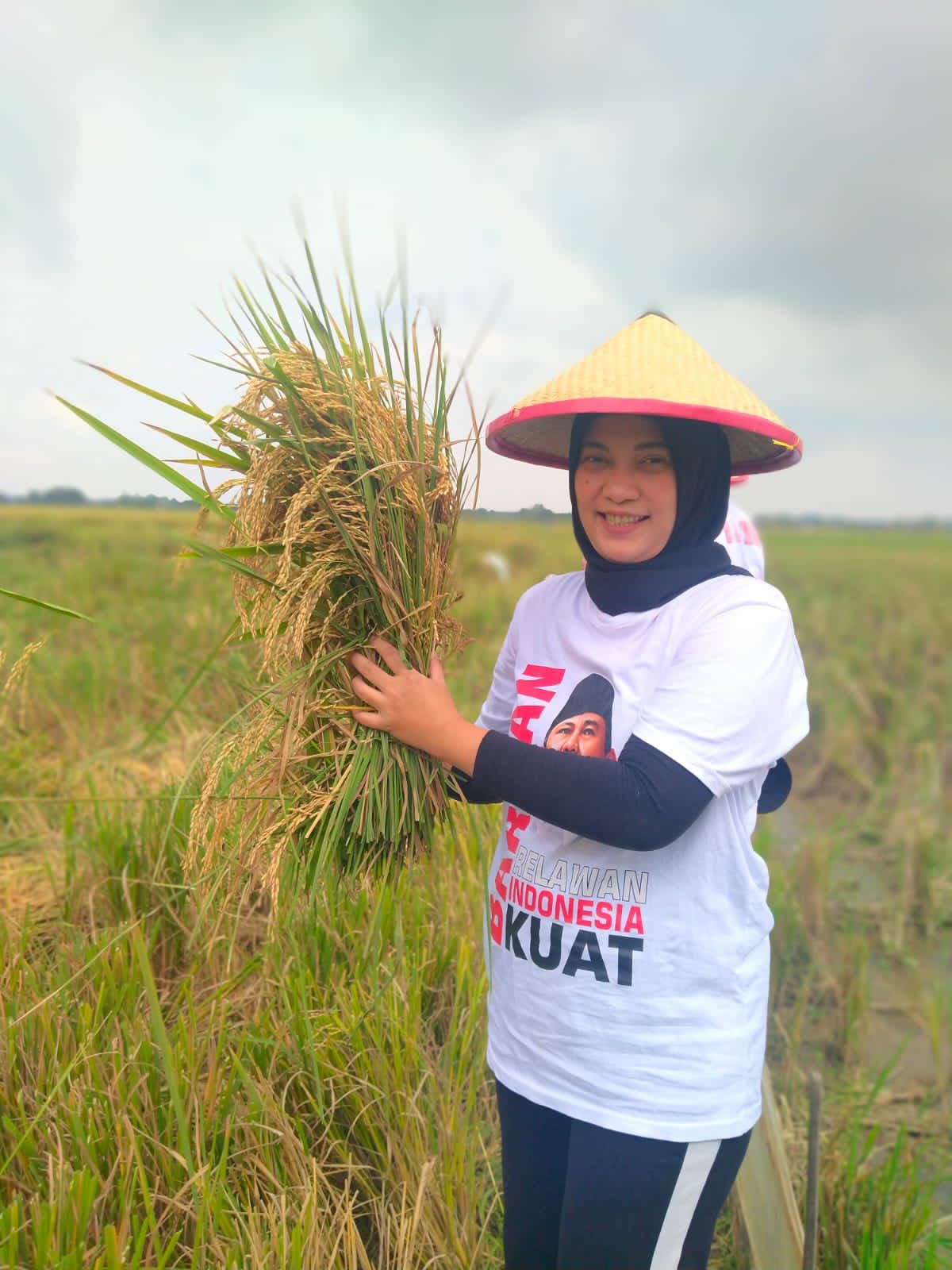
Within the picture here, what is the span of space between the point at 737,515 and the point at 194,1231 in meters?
2.12

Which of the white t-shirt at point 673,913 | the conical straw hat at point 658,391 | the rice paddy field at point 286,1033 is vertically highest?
the conical straw hat at point 658,391

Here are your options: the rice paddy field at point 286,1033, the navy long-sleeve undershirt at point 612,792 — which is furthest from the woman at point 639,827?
the rice paddy field at point 286,1033

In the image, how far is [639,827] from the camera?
1.20 meters

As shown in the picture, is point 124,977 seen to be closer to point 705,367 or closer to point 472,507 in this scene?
point 472,507

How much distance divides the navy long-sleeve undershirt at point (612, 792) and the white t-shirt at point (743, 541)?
4.42ft

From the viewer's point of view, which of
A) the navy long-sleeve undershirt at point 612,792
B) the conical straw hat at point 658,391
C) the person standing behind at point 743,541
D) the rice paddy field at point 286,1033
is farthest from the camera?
the person standing behind at point 743,541

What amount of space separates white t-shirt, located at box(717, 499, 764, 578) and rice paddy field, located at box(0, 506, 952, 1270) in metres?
0.66

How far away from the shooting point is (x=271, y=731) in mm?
1422

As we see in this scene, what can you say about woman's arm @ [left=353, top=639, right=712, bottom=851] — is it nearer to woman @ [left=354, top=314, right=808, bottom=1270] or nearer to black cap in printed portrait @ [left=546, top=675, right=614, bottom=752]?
woman @ [left=354, top=314, right=808, bottom=1270]

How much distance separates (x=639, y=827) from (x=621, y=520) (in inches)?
18.1

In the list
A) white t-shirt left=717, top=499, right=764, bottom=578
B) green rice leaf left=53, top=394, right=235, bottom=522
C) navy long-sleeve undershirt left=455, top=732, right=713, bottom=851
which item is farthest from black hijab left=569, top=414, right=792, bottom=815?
white t-shirt left=717, top=499, right=764, bottom=578

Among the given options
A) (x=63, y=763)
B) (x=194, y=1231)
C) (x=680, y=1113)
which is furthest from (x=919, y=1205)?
(x=63, y=763)

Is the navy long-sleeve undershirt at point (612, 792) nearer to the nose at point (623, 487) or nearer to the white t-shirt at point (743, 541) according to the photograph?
the nose at point (623, 487)

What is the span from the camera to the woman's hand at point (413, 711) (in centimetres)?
132
